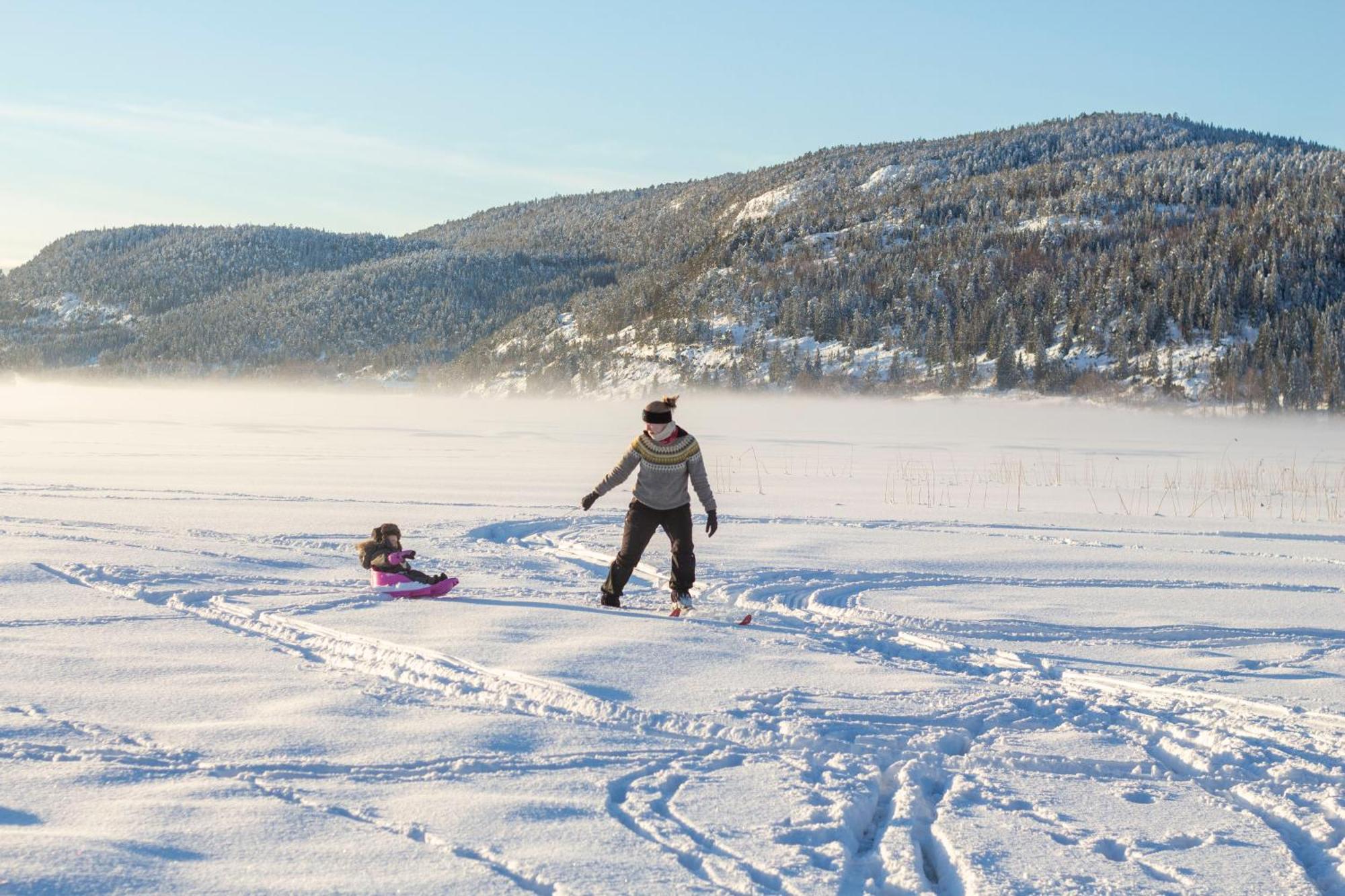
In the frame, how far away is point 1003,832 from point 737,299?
11056 cm

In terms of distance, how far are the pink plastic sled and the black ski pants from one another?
1.24 meters

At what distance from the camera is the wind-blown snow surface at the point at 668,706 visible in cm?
356

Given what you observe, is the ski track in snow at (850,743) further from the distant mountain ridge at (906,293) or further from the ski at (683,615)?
the distant mountain ridge at (906,293)

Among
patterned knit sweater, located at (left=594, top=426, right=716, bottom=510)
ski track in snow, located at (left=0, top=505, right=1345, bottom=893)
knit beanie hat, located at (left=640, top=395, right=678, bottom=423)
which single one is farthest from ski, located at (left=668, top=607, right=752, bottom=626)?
knit beanie hat, located at (left=640, top=395, right=678, bottom=423)

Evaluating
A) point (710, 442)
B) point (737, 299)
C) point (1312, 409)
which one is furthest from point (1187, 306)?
point (710, 442)

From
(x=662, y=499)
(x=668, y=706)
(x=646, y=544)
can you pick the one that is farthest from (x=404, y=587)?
(x=668, y=706)

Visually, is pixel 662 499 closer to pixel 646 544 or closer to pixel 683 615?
pixel 646 544

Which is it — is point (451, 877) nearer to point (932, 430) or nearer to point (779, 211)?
point (932, 430)

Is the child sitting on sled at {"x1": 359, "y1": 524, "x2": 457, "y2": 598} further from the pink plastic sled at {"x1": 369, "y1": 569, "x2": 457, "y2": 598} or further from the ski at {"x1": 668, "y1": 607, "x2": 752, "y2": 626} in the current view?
the ski at {"x1": 668, "y1": 607, "x2": 752, "y2": 626}

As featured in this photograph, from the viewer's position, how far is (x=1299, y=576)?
→ 9336 mm

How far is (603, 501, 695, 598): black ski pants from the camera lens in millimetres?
7793

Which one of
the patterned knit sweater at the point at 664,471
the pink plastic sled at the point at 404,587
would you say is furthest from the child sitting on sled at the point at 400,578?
the patterned knit sweater at the point at 664,471

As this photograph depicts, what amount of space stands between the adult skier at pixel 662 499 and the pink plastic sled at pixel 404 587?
124cm

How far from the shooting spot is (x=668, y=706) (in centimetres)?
526
